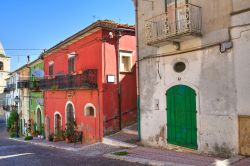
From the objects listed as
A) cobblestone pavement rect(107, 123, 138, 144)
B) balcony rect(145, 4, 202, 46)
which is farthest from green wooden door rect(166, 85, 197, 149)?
cobblestone pavement rect(107, 123, 138, 144)

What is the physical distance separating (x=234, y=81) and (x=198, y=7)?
3.16 meters

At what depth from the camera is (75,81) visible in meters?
19.1

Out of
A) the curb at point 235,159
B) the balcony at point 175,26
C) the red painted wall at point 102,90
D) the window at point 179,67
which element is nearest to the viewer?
the curb at point 235,159

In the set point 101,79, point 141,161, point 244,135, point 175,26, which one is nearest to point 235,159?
point 244,135

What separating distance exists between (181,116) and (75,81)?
9016 millimetres

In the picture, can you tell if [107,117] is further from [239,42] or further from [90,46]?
[239,42]

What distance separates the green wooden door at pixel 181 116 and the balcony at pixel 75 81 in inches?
245

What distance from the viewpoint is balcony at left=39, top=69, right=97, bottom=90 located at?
17566 millimetres

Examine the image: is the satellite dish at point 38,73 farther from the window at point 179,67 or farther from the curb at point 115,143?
the window at point 179,67

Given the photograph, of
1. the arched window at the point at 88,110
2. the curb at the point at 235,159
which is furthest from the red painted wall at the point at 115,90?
the curb at the point at 235,159

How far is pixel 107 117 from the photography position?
17125 mm

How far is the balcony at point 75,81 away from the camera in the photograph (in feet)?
57.6

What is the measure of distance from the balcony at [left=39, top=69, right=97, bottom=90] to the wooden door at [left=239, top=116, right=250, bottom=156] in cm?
952

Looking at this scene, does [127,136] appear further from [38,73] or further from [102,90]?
[38,73]
